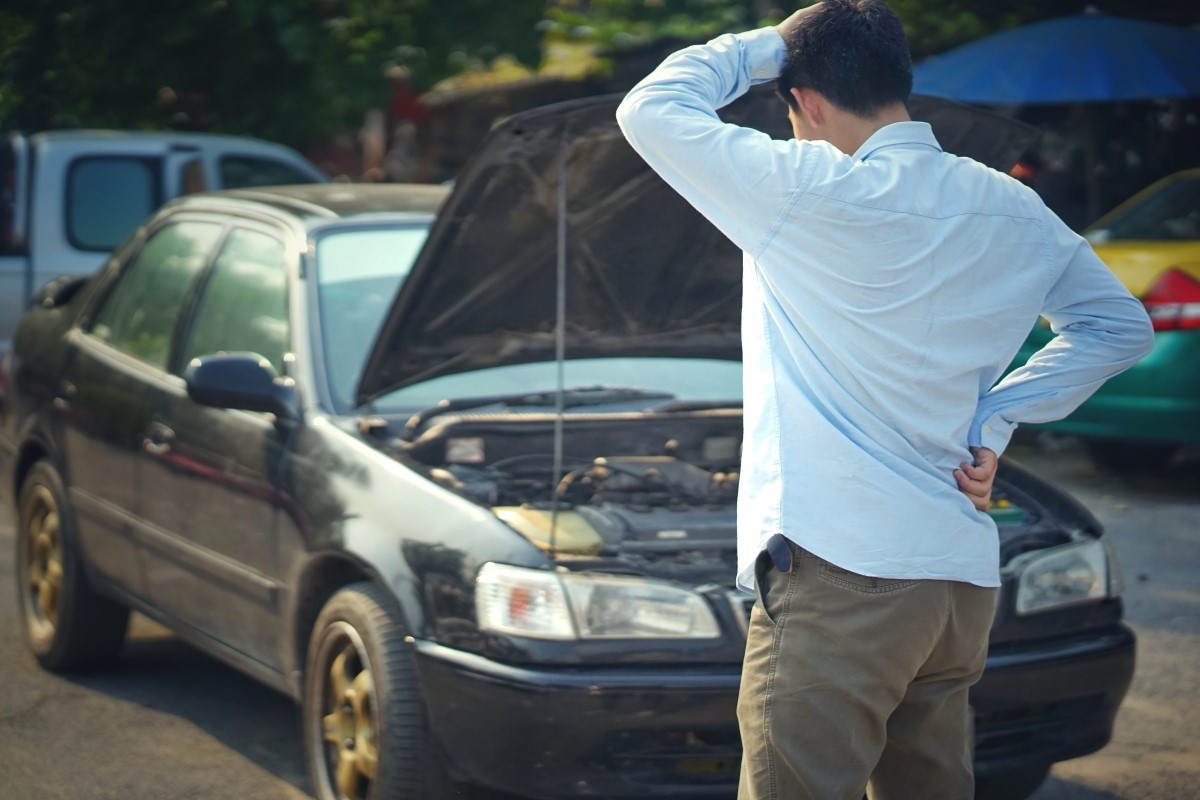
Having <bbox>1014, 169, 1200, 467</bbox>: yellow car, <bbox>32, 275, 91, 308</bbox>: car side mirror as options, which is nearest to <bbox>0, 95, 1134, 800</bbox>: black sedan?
<bbox>32, 275, 91, 308</bbox>: car side mirror

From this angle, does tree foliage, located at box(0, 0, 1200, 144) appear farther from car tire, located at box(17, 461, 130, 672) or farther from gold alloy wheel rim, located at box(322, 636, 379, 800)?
gold alloy wheel rim, located at box(322, 636, 379, 800)

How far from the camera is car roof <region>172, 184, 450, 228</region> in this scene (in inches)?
201

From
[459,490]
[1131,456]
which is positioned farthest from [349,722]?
[1131,456]

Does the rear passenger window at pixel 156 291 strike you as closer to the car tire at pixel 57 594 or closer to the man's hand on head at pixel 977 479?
the car tire at pixel 57 594

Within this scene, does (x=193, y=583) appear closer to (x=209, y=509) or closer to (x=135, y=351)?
(x=209, y=509)

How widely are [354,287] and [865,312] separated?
8.69ft

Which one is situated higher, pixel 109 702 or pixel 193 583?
pixel 193 583

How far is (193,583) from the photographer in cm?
477

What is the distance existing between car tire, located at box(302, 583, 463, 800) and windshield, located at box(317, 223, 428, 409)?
763mm

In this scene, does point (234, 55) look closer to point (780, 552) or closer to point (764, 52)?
point (764, 52)

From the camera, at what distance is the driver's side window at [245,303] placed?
4.82 metres

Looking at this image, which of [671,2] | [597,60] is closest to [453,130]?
[597,60]

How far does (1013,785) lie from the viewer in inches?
167

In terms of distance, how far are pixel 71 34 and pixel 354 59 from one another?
2163 millimetres
